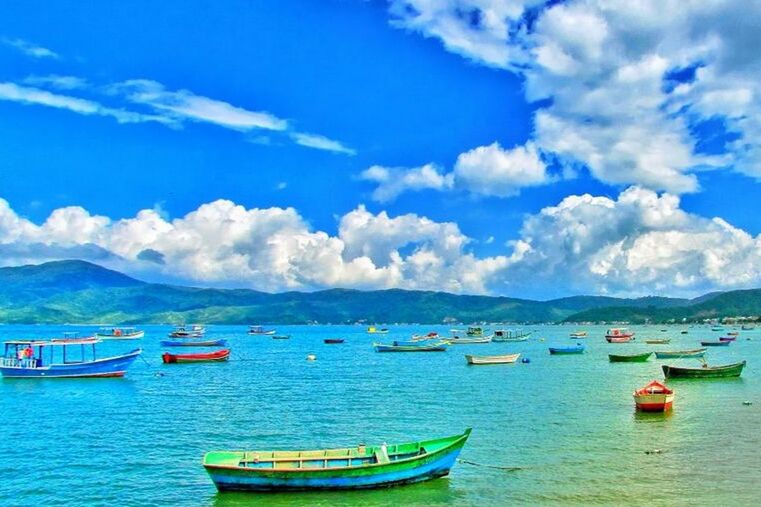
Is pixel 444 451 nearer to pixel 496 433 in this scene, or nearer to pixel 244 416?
pixel 496 433

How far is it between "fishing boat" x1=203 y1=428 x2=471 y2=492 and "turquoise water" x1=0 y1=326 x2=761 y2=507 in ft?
1.69

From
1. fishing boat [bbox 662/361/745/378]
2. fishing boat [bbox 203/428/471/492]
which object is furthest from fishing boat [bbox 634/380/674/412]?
fishing boat [bbox 662/361/745/378]

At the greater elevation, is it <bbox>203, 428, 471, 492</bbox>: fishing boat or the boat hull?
the boat hull

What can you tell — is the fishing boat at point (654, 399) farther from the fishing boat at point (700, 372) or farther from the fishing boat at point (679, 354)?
the fishing boat at point (679, 354)

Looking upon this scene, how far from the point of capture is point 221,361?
349ft

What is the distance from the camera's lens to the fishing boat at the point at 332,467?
2689cm

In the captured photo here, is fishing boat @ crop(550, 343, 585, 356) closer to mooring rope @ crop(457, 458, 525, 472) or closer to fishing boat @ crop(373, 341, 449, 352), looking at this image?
fishing boat @ crop(373, 341, 449, 352)

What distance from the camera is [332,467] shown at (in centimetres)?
2705

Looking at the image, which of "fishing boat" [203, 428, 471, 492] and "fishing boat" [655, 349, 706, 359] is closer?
"fishing boat" [203, 428, 471, 492]

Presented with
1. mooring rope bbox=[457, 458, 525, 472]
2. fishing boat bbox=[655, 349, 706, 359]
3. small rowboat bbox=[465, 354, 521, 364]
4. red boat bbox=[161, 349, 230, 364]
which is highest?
red boat bbox=[161, 349, 230, 364]

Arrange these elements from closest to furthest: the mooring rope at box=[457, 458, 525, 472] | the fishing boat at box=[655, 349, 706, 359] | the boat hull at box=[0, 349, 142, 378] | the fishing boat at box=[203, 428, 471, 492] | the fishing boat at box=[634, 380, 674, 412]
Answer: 1. the fishing boat at box=[203, 428, 471, 492]
2. the mooring rope at box=[457, 458, 525, 472]
3. the fishing boat at box=[634, 380, 674, 412]
4. the boat hull at box=[0, 349, 142, 378]
5. the fishing boat at box=[655, 349, 706, 359]

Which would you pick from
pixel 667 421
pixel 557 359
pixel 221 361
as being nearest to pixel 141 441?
pixel 667 421

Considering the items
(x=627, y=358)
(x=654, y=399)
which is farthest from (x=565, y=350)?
(x=654, y=399)

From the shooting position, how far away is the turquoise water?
28125mm
